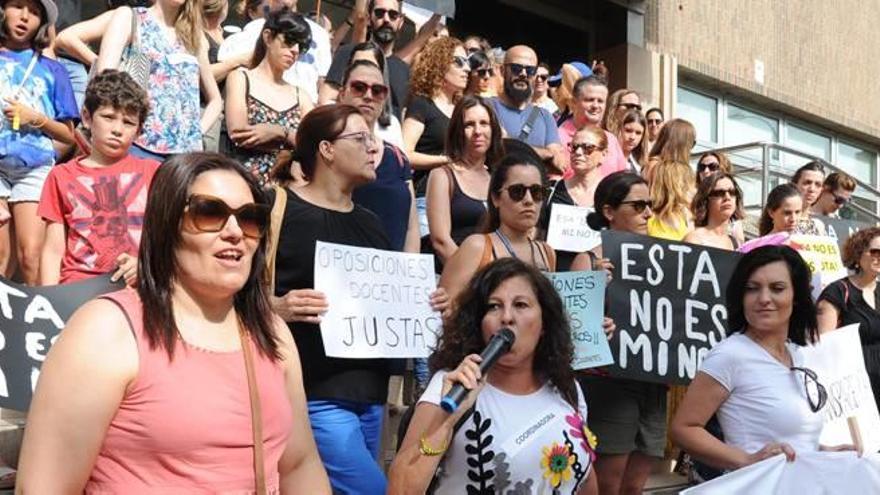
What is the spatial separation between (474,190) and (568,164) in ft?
7.79

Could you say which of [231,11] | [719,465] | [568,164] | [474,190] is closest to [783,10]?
[231,11]

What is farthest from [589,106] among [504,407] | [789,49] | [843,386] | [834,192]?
[789,49]

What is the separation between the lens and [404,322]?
14.2 ft

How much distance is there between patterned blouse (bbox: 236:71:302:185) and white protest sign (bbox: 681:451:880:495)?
2943 millimetres

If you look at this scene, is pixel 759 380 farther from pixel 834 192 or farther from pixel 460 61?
pixel 834 192

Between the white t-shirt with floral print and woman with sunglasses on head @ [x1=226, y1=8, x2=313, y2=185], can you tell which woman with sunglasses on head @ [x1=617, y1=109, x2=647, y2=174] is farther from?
the white t-shirt with floral print

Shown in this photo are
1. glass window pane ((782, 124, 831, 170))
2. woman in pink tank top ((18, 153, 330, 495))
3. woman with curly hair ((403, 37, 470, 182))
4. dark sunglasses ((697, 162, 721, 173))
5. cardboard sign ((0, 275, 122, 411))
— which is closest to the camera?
woman in pink tank top ((18, 153, 330, 495))

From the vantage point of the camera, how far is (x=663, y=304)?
5.71 metres

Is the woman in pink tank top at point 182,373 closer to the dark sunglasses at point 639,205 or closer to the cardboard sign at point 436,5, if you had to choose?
the dark sunglasses at point 639,205

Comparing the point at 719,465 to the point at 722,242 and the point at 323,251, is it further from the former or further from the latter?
the point at 722,242

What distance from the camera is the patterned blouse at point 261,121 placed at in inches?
232

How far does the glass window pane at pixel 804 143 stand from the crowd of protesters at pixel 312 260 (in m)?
10.8

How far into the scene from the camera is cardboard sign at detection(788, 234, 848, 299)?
24.4 ft

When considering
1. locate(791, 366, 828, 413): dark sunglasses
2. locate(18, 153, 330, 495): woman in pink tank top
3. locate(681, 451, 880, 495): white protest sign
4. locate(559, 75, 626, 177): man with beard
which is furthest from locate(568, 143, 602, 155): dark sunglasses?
locate(18, 153, 330, 495): woman in pink tank top
